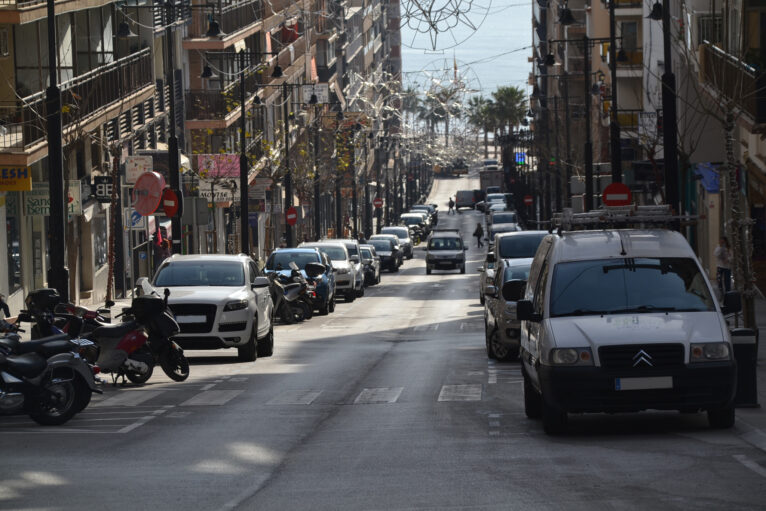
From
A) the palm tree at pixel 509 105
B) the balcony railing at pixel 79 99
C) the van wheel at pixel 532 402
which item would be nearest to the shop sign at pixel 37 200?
the balcony railing at pixel 79 99

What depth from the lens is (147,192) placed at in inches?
1169

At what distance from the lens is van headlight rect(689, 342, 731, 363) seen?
A: 13812 millimetres

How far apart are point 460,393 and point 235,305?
20.5 feet

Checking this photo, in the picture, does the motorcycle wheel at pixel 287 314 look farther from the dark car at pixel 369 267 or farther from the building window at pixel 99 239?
the dark car at pixel 369 267

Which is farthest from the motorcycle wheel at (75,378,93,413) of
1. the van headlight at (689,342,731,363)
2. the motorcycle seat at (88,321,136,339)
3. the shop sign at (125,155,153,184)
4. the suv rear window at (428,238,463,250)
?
the suv rear window at (428,238,463,250)

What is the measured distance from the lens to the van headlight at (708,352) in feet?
45.3

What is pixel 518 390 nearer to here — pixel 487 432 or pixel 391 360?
pixel 487 432

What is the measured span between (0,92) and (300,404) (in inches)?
963

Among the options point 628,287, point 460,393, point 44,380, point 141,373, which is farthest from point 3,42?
point 628,287

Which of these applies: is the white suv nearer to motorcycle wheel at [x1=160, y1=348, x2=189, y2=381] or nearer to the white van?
motorcycle wheel at [x1=160, y1=348, x2=189, y2=381]

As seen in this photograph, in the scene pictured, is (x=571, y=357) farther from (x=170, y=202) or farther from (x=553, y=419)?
(x=170, y=202)

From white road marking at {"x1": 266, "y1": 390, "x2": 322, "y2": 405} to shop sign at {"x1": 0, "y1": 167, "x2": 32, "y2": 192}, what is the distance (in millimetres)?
17332

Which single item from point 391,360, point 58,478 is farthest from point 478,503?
point 391,360

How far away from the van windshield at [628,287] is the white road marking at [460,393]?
393cm
